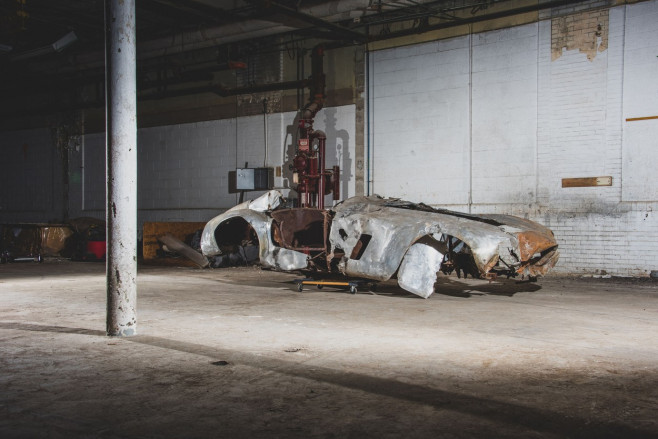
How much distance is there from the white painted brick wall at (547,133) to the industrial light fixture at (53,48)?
723 centimetres

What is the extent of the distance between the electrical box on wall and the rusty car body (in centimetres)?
479

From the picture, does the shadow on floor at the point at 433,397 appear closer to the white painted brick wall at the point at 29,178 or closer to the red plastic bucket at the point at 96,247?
→ the red plastic bucket at the point at 96,247

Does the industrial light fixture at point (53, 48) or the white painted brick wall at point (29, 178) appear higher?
the industrial light fixture at point (53, 48)

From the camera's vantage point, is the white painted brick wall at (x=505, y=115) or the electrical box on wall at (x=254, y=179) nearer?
the white painted brick wall at (x=505, y=115)

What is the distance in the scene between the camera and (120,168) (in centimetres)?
436

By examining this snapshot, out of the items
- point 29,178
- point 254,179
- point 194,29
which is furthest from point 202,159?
point 29,178

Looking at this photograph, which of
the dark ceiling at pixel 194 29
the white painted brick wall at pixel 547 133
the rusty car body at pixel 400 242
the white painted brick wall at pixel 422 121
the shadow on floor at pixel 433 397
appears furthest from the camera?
the white painted brick wall at pixel 422 121

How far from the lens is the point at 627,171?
903 centimetres

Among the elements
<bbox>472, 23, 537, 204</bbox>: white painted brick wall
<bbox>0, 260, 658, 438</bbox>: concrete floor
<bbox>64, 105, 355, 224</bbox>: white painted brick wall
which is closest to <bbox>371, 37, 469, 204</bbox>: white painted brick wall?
<bbox>472, 23, 537, 204</bbox>: white painted brick wall

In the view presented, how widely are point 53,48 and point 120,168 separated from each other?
1050 centimetres

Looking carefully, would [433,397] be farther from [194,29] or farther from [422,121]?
[194,29]

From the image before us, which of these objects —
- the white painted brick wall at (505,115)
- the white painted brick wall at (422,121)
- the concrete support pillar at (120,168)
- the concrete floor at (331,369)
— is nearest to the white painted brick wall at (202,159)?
the white painted brick wall at (422,121)

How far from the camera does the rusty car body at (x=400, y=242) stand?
624 cm

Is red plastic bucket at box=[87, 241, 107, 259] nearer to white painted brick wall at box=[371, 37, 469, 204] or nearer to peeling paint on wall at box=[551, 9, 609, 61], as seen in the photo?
white painted brick wall at box=[371, 37, 469, 204]
